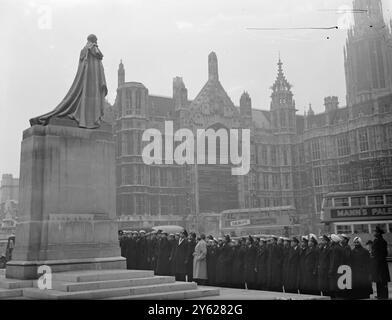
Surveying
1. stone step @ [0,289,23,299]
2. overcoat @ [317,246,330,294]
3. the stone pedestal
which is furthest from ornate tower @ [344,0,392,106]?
stone step @ [0,289,23,299]

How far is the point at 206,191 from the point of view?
147 feet

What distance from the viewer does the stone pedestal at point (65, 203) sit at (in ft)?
30.7

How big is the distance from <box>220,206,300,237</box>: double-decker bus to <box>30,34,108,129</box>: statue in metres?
21.6

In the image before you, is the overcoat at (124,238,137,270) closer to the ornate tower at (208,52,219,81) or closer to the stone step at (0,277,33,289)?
the stone step at (0,277,33,289)

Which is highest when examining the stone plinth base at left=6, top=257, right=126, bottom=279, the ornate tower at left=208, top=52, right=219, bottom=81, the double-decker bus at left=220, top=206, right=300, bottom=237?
the ornate tower at left=208, top=52, right=219, bottom=81

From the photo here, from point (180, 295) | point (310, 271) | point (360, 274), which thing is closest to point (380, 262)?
point (360, 274)

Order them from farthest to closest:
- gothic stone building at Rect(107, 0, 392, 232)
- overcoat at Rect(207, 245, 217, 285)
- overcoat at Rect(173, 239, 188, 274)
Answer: gothic stone building at Rect(107, 0, 392, 232) → overcoat at Rect(173, 239, 188, 274) → overcoat at Rect(207, 245, 217, 285)

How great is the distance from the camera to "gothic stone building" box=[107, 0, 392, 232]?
4153 cm

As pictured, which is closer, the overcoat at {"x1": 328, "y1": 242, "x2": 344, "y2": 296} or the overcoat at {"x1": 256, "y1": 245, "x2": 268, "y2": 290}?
the overcoat at {"x1": 328, "y1": 242, "x2": 344, "y2": 296}

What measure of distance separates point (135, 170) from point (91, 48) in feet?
101

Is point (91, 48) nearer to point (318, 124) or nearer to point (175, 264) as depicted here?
point (175, 264)

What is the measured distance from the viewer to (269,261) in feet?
37.7

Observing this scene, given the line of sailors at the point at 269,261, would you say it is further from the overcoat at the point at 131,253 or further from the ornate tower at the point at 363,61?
the ornate tower at the point at 363,61
